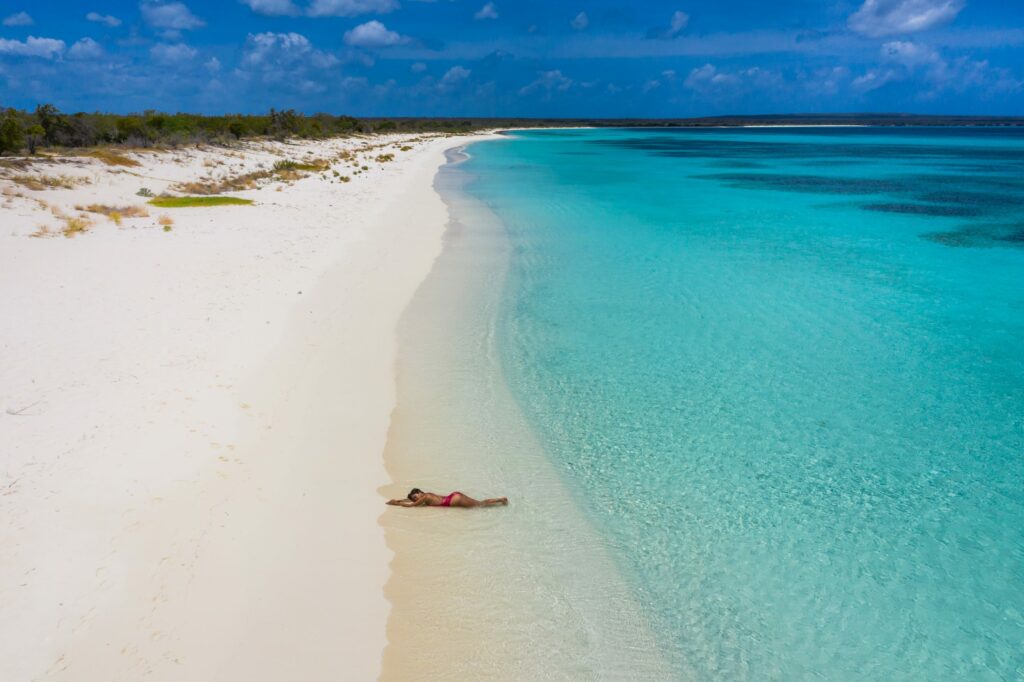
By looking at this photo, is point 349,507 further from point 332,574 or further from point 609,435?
point 609,435

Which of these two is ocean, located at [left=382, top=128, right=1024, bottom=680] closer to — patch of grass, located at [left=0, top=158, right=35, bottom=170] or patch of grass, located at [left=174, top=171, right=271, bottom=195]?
patch of grass, located at [left=174, top=171, right=271, bottom=195]

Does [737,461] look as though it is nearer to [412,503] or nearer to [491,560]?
[491,560]

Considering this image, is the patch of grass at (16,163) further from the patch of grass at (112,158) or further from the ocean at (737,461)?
the ocean at (737,461)

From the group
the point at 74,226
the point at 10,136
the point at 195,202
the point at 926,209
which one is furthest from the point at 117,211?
the point at 926,209

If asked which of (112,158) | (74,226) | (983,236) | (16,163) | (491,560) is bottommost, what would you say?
(491,560)

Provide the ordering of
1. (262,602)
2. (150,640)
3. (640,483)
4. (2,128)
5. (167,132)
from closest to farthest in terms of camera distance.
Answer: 1. (150,640)
2. (262,602)
3. (640,483)
4. (2,128)
5. (167,132)

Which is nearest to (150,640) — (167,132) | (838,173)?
(167,132)

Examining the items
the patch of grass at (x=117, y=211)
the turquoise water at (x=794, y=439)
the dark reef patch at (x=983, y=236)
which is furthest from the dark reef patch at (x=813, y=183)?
the patch of grass at (x=117, y=211)
